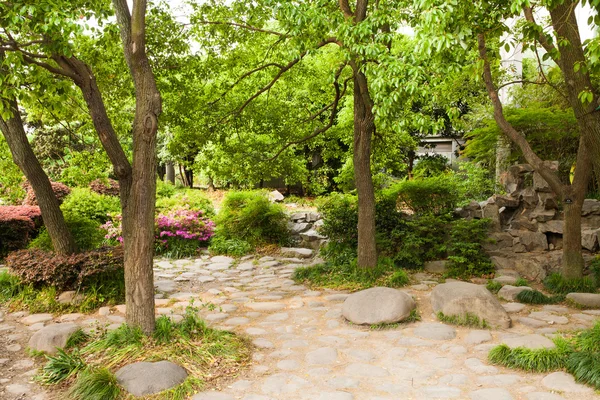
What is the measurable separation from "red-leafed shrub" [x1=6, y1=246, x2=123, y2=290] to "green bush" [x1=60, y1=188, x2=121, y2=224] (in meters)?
5.51

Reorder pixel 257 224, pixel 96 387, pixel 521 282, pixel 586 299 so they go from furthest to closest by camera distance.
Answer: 1. pixel 257 224
2. pixel 521 282
3. pixel 586 299
4. pixel 96 387

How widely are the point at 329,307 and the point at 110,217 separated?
7.81 meters

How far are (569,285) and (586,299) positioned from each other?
636mm

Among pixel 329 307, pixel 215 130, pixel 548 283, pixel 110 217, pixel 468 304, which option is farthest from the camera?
pixel 110 217

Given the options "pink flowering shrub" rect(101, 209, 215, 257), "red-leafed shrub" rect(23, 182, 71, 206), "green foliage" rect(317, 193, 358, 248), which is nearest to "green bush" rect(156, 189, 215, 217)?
"pink flowering shrub" rect(101, 209, 215, 257)

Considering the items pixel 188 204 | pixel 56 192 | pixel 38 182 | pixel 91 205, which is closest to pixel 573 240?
pixel 38 182

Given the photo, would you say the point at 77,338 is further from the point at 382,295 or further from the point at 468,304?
the point at 468,304

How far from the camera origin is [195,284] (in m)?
8.37

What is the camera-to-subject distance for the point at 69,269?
673cm

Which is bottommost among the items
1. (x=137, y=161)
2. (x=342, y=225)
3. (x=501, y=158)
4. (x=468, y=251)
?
(x=468, y=251)

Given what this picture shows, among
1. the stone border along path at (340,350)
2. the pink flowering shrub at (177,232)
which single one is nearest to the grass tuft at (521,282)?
the stone border along path at (340,350)

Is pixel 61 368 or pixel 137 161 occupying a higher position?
pixel 137 161

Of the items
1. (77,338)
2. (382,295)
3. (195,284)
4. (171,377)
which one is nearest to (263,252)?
(195,284)

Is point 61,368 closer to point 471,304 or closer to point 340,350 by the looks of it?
point 340,350
